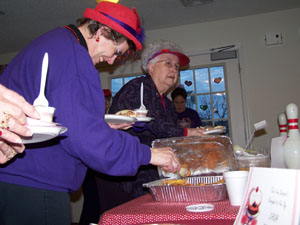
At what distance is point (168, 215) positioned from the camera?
83cm

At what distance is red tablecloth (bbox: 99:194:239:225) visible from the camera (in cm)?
79

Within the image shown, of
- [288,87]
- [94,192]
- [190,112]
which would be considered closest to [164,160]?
[94,192]

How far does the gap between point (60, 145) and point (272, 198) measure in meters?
0.72

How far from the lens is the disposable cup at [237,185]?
87cm

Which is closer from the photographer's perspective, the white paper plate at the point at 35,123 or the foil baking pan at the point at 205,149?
the white paper plate at the point at 35,123

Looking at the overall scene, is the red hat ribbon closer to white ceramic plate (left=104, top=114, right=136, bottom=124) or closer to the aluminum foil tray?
white ceramic plate (left=104, top=114, right=136, bottom=124)

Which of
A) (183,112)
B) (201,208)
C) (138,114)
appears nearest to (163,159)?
(201,208)

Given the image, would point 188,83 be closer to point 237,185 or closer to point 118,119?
point 118,119

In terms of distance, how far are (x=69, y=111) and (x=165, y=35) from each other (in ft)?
11.7

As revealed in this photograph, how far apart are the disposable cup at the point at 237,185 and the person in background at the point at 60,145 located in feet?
→ 1.04

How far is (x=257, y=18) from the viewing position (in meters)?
3.92

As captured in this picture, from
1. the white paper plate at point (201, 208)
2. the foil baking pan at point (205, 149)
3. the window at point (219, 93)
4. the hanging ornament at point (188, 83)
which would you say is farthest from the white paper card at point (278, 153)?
the hanging ornament at point (188, 83)

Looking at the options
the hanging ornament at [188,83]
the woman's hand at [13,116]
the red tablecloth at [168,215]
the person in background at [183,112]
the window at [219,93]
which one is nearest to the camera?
the woman's hand at [13,116]

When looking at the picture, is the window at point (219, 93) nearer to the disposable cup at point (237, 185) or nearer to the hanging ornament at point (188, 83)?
the hanging ornament at point (188, 83)
